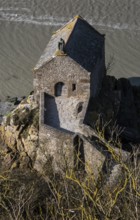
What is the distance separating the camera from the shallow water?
39906 mm

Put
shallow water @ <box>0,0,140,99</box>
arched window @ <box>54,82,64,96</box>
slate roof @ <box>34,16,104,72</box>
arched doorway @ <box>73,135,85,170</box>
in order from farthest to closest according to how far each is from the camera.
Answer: shallow water @ <box>0,0,140,99</box>, arched window @ <box>54,82,64,96</box>, slate roof @ <box>34,16,104,72</box>, arched doorway @ <box>73,135,85,170</box>

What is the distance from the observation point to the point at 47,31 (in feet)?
149

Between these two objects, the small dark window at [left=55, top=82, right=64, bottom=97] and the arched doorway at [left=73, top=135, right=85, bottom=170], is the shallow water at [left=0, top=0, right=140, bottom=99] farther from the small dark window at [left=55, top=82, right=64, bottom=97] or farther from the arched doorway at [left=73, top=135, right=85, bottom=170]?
the arched doorway at [left=73, top=135, right=85, bottom=170]

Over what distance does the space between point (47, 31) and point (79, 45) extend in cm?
1574

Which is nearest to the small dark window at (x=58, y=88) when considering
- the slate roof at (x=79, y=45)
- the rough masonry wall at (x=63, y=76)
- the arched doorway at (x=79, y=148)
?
the rough masonry wall at (x=63, y=76)

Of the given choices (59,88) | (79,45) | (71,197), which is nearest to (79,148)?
Answer: (59,88)

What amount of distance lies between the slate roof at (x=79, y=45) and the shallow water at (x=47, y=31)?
25.2 ft

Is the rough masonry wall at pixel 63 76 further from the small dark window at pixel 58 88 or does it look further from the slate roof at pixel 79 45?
the slate roof at pixel 79 45

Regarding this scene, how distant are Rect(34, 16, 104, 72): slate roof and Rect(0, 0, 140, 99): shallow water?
25.2 feet

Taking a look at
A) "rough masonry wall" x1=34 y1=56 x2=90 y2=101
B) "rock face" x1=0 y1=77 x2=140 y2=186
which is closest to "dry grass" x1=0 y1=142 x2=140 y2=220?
"rock face" x1=0 y1=77 x2=140 y2=186

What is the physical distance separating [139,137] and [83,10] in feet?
68.5

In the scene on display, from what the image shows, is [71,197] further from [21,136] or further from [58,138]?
[21,136]

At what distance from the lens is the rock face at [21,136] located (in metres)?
29.4

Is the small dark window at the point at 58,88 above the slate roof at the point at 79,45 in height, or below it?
below
